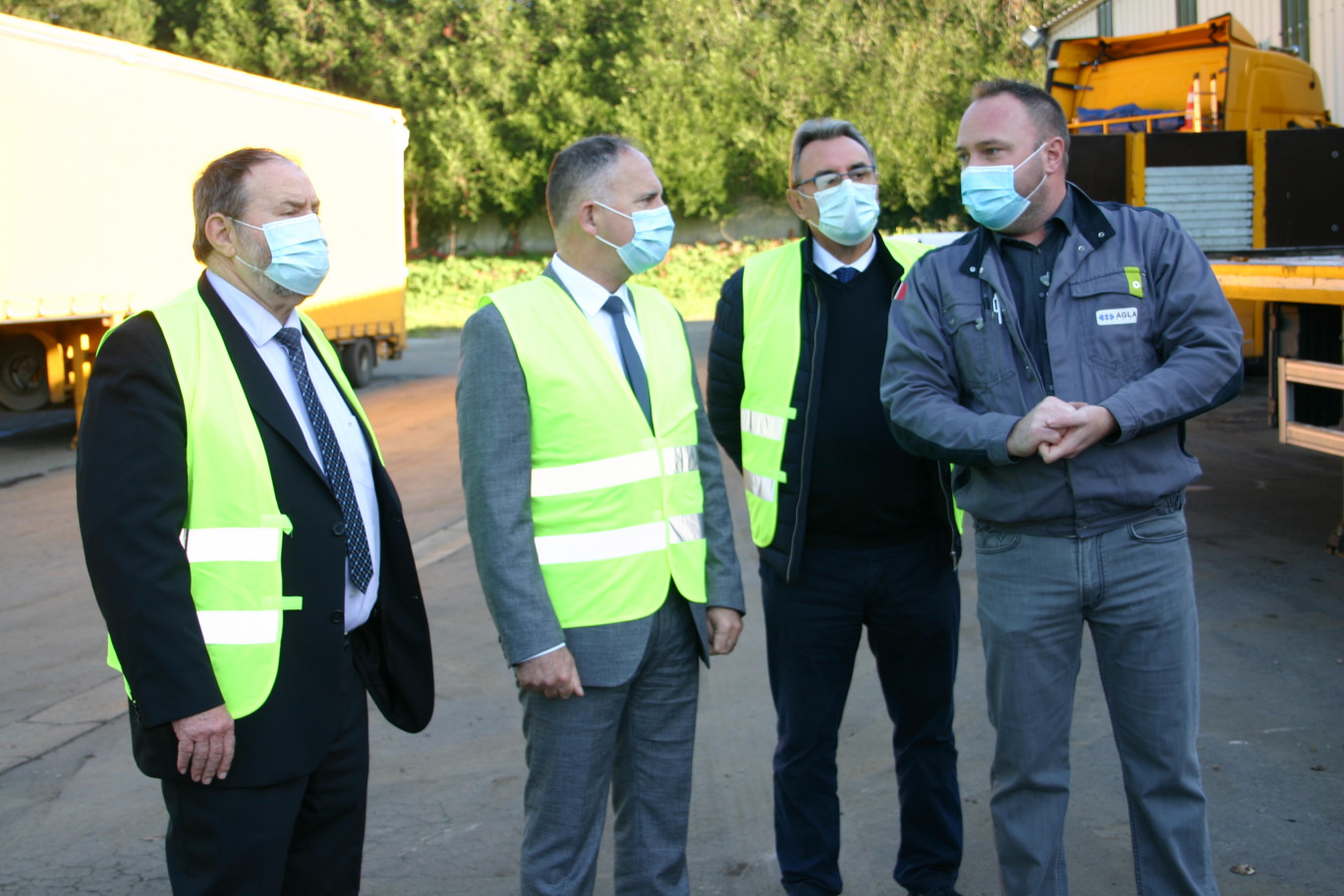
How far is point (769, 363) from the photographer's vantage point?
336 centimetres

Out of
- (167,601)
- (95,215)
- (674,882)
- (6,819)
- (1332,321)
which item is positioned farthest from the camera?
(95,215)

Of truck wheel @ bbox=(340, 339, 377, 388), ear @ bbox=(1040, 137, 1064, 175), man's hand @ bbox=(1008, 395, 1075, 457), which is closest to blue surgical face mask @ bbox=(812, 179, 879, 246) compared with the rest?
ear @ bbox=(1040, 137, 1064, 175)

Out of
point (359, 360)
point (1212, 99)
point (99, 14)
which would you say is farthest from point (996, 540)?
point (99, 14)

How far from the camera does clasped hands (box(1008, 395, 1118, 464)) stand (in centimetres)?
258

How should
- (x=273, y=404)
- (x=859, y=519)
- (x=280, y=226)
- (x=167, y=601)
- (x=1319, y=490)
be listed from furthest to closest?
(x=1319, y=490) → (x=859, y=519) → (x=280, y=226) → (x=273, y=404) → (x=167, y=601)

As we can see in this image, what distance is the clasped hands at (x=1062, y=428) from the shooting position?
8.45 feet

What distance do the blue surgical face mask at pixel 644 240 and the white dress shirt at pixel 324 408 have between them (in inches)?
28.8

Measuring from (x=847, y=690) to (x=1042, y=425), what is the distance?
1.06 m

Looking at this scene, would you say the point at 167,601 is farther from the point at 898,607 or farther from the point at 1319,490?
the point at 1319,490

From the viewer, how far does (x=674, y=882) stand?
279 cm

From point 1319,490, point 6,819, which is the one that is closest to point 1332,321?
point 1319,490

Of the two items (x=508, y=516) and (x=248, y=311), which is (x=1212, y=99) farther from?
(x=248, y=311)

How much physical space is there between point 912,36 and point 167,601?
3838 cm

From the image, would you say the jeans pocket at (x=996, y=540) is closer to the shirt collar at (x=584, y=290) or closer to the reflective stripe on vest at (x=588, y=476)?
the reflective stripe on vest at (x=588, y=476)
